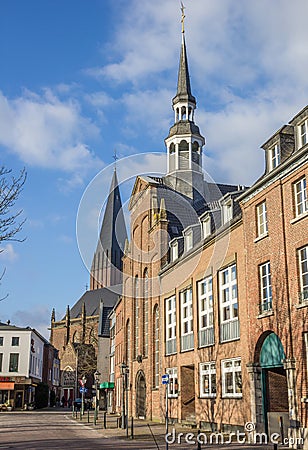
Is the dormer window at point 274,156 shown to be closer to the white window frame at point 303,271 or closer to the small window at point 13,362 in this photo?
the white window frame at point 303,271

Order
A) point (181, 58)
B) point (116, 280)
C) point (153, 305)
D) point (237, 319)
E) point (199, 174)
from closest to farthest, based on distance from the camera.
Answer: point (237, 319) → point (153, 305) → point (199, 174) → point (181, 58) → point (116, 280)

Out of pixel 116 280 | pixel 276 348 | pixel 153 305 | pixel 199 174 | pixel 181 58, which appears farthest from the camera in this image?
pixel 116 280

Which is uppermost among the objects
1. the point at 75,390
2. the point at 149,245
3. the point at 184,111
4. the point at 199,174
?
the point at 184,111

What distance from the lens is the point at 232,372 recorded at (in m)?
25.2

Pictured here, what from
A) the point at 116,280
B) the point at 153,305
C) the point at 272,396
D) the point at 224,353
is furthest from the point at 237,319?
the point at 116,280

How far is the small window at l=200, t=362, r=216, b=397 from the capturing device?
90.0ft

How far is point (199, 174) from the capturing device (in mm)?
46906

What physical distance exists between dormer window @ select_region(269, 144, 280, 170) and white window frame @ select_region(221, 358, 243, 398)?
8.79 metres

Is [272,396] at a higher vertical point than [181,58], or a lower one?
lower

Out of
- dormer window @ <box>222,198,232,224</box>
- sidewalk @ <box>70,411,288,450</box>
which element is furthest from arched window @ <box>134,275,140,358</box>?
dormer window @ <box>222,198,232,224</box>

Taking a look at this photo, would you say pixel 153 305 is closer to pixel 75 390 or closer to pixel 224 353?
pixel 224 353

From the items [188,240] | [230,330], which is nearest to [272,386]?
[230,330]

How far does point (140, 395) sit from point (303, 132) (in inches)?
1069

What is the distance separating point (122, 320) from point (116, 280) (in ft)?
271
